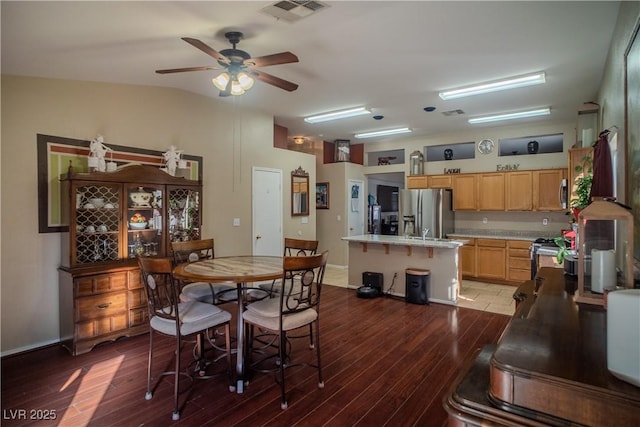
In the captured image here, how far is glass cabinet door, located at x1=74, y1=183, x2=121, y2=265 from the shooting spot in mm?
3408

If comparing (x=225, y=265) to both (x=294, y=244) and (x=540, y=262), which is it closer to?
(x=294, y=244)

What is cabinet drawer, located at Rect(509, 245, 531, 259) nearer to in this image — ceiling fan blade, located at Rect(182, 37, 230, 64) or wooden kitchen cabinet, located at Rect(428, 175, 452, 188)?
wooden kitchen cabinet, located at Rect(428, 175, 452, 188)

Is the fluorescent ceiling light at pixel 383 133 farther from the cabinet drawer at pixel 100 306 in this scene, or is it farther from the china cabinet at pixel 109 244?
the cabinet drawer at pixel 100 306

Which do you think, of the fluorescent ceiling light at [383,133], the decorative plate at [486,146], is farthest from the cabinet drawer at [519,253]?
the fluorescent ceiling light at [383,133]

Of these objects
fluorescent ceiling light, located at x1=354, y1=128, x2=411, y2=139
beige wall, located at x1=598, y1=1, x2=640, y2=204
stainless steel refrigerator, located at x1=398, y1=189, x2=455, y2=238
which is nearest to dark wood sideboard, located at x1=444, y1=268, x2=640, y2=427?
beige wall, located at x1=598, y1=1, x2=640, y2=204

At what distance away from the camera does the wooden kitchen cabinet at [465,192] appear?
6.71 metres

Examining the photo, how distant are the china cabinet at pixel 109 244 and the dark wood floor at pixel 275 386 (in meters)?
0.27

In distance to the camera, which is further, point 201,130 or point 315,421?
point 201,130

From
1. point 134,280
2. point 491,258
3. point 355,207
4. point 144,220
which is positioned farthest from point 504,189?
point 134,280

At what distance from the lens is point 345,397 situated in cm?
254

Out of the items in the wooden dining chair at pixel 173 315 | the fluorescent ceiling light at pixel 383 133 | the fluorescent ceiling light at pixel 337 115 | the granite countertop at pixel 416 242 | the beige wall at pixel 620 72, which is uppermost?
the fluorescent ceiling light at pixel 383 133

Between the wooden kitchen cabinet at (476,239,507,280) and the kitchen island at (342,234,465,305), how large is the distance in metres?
1.39

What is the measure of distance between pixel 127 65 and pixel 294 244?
2.53 metres

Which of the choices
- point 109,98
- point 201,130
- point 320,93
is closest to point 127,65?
point 109,98
